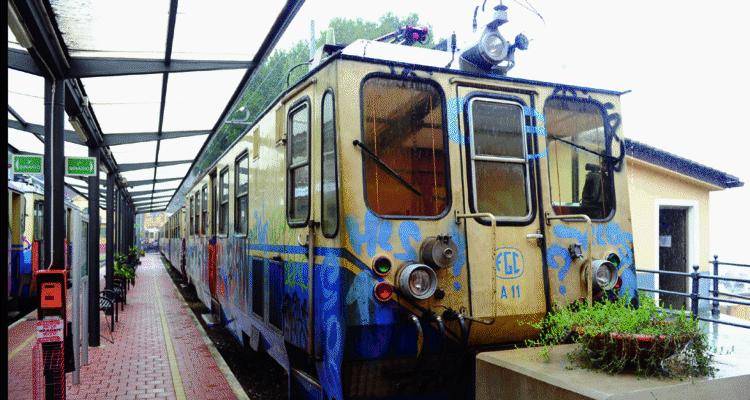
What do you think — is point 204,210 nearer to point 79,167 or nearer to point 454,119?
point 79,167

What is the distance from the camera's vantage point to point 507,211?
4480 mm

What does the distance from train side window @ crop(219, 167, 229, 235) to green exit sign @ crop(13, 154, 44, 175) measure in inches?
97.1

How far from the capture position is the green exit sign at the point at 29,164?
6.51 metres

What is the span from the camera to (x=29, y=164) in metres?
6.53

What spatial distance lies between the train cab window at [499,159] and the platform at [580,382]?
1.16 m

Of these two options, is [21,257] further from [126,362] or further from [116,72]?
[116,72]

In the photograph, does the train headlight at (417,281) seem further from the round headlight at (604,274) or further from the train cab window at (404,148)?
the round headlight at (604,274)

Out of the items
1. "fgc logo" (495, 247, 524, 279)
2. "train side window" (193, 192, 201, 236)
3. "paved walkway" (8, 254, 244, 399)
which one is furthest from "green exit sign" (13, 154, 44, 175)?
"train side window" (193, 192, 201, 236)

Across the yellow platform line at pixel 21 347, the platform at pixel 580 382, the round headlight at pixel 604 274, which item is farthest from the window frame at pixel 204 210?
the platform at pixel 580 382

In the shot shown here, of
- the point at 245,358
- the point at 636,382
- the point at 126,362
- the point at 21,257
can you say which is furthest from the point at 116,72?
the point at 21,257

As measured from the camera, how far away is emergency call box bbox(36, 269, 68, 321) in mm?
5336

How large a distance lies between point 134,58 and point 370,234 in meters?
4.28

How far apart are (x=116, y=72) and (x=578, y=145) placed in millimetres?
4960

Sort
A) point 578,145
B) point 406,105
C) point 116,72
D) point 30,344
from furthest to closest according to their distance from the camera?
point 30,344, point 116,72, point 578,145, point 406,105
